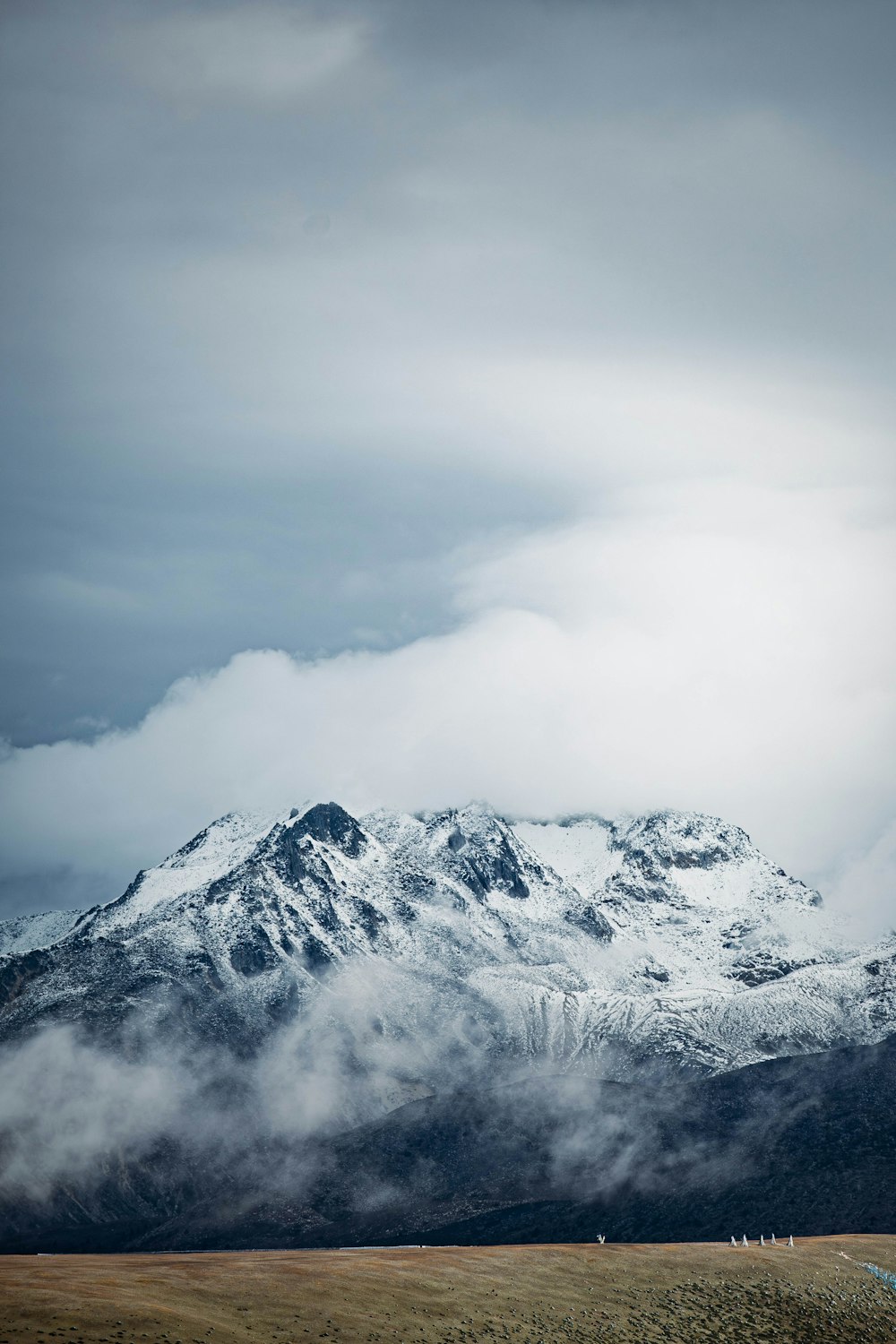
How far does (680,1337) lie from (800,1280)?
40315 mm

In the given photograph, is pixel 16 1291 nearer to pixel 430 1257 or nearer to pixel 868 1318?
pixel 430 1257

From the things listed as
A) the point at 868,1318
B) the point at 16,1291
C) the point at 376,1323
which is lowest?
the point at 868,1318

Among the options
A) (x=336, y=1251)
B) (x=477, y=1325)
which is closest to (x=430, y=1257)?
(x=336, y=1251)

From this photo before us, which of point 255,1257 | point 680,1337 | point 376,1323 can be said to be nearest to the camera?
point 376,1323

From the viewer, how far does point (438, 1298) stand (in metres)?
158

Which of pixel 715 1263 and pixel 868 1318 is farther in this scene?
pixel 715 1263

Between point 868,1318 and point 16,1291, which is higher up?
point 16,1291

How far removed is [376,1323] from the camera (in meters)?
143

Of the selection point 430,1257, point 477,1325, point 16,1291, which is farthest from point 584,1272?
point 16,1291

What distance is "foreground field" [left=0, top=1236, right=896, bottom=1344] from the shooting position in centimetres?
12900

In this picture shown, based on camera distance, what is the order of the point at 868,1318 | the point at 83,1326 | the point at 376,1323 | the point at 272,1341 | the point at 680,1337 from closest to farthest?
the point at 83,1326
the point at 272,1341
the point at 376,1323
the point at 680,1337
the point at 868,1318

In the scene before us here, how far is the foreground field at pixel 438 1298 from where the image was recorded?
129000 millimetres

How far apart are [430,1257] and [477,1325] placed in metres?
37.8

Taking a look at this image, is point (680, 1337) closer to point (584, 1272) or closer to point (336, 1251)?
point (584, 1272)
